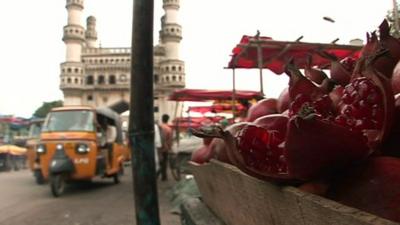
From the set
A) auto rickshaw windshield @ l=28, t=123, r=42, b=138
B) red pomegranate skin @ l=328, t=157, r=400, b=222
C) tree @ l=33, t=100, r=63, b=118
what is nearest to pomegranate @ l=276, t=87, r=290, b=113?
red pomegranate skin @ l=328, t=157, r=400, b=222

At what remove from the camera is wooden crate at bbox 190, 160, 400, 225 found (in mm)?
1007

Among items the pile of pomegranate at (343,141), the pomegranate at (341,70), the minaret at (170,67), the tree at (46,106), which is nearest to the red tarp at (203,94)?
the pomegranate at (341,70)

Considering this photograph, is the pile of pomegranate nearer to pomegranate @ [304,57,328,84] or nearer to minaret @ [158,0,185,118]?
pomegranate @ [304,57,328,84]

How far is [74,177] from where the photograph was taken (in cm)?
1004

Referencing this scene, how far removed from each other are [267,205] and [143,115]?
2.92 ft

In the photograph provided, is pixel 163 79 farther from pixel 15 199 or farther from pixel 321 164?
pixel 321 164

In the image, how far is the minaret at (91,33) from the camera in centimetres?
7400

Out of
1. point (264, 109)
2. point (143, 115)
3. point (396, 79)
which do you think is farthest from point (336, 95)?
point (143, 115)

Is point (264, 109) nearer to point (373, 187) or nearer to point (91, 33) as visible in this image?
point (373, 187)

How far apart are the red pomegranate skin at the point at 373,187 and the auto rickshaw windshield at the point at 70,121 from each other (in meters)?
9.48

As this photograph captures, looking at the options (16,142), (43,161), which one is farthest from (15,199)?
(16,142)

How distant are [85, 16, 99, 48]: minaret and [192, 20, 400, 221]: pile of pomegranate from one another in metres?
73.8

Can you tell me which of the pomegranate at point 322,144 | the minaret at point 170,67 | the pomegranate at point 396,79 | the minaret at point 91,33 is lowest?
the pomegranate at point 322,144

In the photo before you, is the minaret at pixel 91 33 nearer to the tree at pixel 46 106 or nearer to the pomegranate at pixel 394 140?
the tree at pixel 46 106
